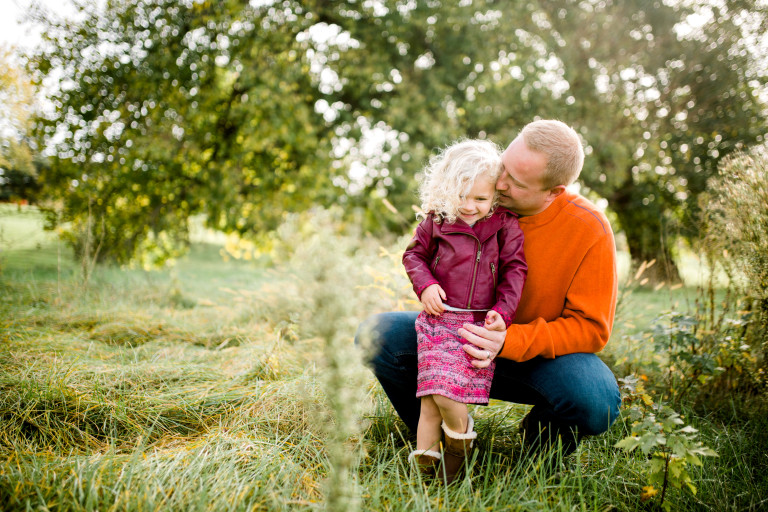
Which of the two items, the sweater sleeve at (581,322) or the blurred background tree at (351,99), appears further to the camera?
the blurred background tree at (351,99)

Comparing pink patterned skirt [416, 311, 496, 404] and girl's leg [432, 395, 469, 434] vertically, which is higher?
pink patterned skirt [416, 311, 496, 404]

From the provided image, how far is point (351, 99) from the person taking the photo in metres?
8.38

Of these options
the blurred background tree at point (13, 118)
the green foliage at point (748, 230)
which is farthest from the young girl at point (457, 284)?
the blurred background tree at point (13, 118)

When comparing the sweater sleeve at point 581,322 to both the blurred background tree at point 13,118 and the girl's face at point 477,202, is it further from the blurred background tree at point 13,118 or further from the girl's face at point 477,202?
the blurred background tree at point 13,118

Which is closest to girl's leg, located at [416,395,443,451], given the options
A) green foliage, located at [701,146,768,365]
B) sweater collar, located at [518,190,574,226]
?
sweater collar, located at [518,190,574,226]

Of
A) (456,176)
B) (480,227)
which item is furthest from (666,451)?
(456,176)

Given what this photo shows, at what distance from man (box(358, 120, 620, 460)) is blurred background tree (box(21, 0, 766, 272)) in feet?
15.1

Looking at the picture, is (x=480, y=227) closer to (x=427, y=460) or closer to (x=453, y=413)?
(x=453, y=413)

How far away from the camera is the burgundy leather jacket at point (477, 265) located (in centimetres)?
204

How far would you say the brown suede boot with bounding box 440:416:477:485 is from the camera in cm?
191

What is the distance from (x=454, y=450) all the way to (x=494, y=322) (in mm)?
548

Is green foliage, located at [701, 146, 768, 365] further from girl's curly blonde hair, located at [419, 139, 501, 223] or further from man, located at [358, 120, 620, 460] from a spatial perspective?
girl's curly blonde hair, located at [419, 139, 501, 223]

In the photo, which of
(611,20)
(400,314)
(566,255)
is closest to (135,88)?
(400,314)

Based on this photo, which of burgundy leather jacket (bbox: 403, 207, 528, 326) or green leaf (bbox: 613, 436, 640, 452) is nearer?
green leaf (bbox: 613, 436, 640, 452)
